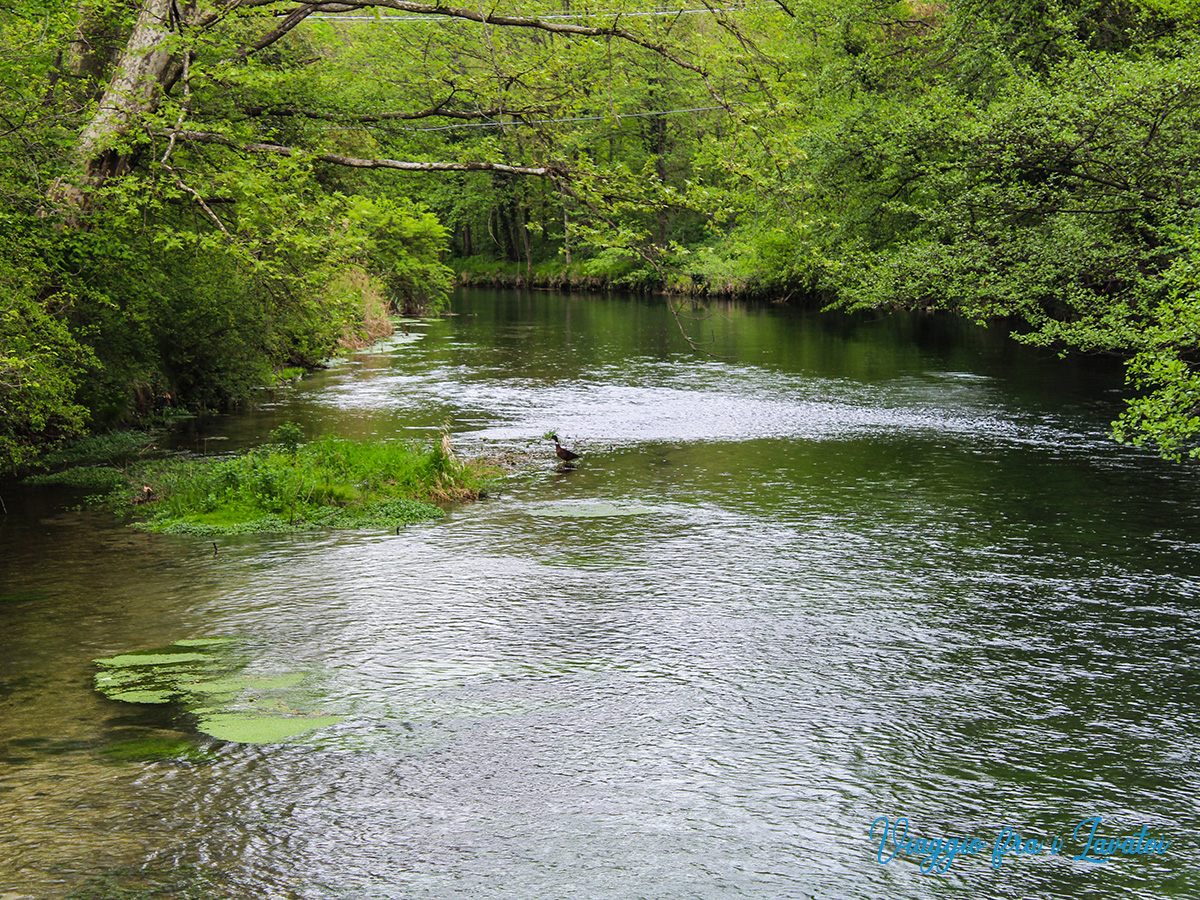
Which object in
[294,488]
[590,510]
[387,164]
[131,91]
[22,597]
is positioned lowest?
[22,597]

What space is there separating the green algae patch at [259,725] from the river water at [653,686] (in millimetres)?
120

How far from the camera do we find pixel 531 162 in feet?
52.5

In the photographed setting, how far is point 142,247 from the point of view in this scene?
16.7m

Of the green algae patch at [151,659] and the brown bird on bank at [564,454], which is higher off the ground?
the brown bird on bank at [564,454]

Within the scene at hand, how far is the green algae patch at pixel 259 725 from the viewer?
7.64m

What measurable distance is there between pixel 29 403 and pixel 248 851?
8.41 m

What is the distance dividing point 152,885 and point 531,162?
1226 centimetres

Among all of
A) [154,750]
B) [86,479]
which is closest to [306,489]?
[86,479]

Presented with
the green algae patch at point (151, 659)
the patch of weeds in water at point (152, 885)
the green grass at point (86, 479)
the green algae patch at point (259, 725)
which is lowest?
the patch of weeds in water at point (152, 885)

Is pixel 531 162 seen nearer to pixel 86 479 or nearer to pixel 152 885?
pixel 86 479

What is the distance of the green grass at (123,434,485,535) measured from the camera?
554 inches

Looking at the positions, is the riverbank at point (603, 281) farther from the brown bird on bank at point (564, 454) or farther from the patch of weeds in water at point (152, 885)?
the patch of weeds in water at point (152, 885)

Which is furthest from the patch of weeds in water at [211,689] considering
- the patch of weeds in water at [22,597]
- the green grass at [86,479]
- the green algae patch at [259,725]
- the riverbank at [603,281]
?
the riverbank at [603,281]

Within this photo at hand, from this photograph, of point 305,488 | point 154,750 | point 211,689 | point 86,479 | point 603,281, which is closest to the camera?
point 154,750
